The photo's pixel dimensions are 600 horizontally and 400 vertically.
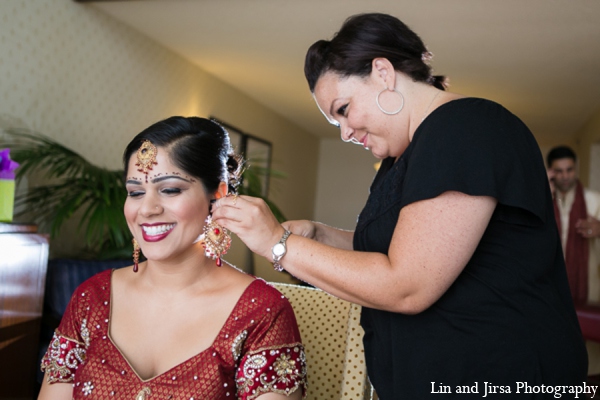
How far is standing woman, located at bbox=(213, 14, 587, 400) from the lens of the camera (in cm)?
111

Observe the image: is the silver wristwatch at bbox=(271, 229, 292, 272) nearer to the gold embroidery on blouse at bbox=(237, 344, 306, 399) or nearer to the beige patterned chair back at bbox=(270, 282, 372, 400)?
the gold embroidery on blouse at bbox=(237, 344, 306, 399)

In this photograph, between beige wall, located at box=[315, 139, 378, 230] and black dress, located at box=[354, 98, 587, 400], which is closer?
black dress, located at box=[354, 98, 587, 400]

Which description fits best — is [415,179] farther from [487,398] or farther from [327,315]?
[327,315]

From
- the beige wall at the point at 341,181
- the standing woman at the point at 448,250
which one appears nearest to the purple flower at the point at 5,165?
the standing woman at the point at 448,250

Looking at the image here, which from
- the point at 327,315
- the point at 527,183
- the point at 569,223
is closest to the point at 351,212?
the point at 569,223

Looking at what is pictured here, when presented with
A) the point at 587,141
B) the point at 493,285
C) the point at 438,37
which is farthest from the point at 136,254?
the point at 587,141

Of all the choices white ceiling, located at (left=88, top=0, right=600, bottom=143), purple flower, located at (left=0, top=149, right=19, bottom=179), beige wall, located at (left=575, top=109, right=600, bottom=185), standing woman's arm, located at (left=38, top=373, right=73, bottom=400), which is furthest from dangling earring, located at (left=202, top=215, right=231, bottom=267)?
beige wall, located at (left=575, top=109, right=600, bottom=185)

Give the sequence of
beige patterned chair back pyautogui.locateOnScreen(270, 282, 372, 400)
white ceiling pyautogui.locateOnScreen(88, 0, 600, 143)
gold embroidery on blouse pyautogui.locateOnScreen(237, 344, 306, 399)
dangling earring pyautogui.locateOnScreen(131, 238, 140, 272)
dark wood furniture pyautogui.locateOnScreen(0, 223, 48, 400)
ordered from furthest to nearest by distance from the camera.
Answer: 1. white ceiling pyautogui.locateOnScreen(88, 0, 600, 143)
2. dark wood furniture pyautogui.locateOnScreen(0, 223, 48, 400)
3. beige patterned chair back pyautogui.locateOnScreen(270, 282, 372, 400)
4. dangling earring pyautogui.locateOnScreen(131, 238, 140, 272)
5. gold embroidery on blouse pyautogui.locateOnScreen(237, 344, 306, 399)

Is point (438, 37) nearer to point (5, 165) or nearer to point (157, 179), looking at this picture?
point (5, 165)

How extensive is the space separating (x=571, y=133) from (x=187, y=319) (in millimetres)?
9269

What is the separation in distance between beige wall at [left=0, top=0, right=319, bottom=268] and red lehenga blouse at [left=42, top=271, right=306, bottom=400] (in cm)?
249

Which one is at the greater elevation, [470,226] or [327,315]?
[470,226]

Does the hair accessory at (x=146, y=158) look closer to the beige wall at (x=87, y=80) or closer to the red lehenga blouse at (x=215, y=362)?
the red lehenga blouse at (x=215, y=362)

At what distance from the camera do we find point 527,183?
1138 mm
